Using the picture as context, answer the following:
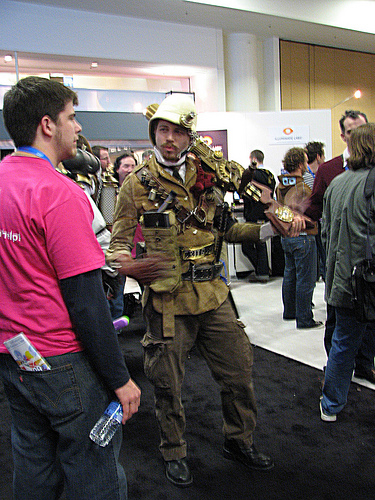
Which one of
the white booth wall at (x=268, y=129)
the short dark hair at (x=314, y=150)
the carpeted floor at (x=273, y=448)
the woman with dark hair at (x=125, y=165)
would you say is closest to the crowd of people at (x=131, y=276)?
the carpeted floor at (x=273, y=448)

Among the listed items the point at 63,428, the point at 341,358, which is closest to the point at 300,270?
the point at 341,358

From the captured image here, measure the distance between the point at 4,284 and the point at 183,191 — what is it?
3.69 ft

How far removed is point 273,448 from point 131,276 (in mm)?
1519

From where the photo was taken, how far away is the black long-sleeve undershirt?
→ 118 cm

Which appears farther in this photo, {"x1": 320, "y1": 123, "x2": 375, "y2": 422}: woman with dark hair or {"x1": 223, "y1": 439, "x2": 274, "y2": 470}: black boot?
{"x1": 320, "y1": 123, "x2": 375, "y2": 422}: woman with dark hair

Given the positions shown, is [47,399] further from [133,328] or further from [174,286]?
[133,328]

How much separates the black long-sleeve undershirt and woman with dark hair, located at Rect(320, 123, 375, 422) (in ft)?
5.47

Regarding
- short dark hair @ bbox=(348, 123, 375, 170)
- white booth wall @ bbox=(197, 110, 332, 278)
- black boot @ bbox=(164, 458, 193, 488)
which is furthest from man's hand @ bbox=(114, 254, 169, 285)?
white booth wall @ bbox=(197, 110, 332, 278)

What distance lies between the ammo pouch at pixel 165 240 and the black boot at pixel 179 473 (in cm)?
95

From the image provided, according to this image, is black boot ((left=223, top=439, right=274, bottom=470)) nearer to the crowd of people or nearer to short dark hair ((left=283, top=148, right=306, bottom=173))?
the crowd of people

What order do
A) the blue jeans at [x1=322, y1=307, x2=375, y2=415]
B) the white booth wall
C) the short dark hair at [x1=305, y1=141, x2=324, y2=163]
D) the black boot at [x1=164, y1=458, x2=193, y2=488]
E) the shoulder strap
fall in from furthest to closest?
the white booth wall
the short dark hair at [x1=305, y1=141, x2=324, y2=163]
the blue jeans at [x1=322, y1=307, x2=375, y2=415]
the shoulder strap
the black boot at [x1=164, y1=458, x2=193, y2=488]

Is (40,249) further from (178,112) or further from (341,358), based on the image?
(341,358)

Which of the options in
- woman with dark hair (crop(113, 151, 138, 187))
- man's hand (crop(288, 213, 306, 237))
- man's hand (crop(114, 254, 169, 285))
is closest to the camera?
man's hand (crop(114, 254, 169, 285))

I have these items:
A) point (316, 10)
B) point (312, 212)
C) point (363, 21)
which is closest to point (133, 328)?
point (312, 212)
